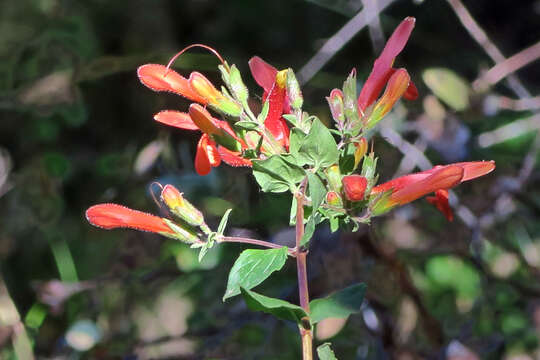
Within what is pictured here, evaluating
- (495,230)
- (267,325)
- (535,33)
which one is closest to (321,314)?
(267,325)

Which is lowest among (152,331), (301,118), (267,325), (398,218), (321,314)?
(152,331)

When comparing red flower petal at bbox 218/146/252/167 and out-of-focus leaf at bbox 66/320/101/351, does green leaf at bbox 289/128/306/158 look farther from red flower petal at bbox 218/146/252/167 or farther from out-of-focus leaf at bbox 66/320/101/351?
out-of-focus leaf at bbox 66/320/101/351

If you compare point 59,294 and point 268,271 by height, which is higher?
point 268,271

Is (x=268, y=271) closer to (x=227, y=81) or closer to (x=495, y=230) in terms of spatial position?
(x=227, y=81)

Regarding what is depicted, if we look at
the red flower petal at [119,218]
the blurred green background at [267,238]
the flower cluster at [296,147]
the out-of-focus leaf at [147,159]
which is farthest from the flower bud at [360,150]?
the out-of-focus leaf at [147,159]

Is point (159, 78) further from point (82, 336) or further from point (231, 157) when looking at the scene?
point (82, 336)

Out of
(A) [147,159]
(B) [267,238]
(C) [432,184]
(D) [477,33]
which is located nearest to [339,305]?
(C) [432,184]
